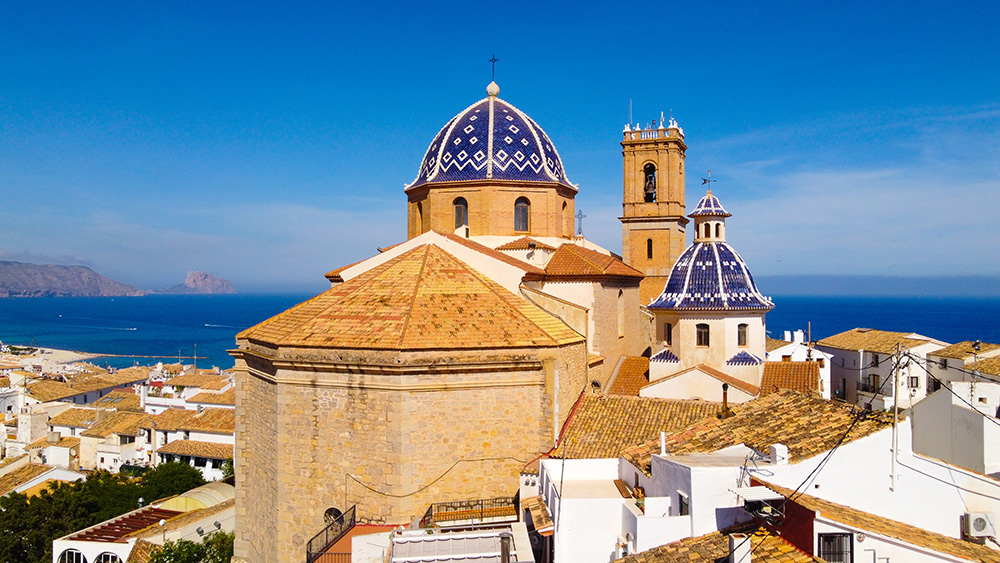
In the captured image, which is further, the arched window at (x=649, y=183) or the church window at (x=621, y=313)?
the arched window at (x=649, y=183)

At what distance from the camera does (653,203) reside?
24.6 meters

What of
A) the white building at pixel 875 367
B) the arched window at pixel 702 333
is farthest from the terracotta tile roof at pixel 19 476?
the white building at pixel 875 367

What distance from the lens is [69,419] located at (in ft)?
116

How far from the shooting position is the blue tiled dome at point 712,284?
16.4 metres

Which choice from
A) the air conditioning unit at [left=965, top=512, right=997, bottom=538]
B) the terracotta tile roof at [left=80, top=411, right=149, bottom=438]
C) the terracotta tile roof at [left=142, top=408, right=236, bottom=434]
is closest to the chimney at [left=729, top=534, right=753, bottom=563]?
the air conditioning unit at [left=965, top=512, right=997, bottom=538]

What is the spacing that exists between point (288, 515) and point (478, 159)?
39.3ft

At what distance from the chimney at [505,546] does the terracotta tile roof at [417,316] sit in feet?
11.3

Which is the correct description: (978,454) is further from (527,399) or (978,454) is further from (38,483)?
(38,483)

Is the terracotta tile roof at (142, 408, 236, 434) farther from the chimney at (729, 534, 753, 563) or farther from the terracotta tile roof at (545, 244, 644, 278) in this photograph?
the chimney at (729, 534, 753, 563)

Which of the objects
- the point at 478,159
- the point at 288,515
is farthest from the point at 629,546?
the point at 478,159

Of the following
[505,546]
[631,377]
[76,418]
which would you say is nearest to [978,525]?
[505,546]

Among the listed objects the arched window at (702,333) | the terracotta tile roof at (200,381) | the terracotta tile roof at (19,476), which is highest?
the arched window at (702,333)

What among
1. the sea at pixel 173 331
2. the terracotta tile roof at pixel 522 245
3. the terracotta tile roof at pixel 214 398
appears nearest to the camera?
the terracotta tile roof at pixel 522 245

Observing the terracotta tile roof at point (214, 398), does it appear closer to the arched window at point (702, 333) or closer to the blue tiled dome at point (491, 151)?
the blue tiled dome at point (491, 151)
